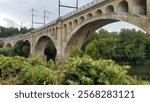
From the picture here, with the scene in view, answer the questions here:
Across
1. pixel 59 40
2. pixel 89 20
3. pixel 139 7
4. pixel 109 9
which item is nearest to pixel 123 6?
pixel 139 7

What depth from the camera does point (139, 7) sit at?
3175 centimetres

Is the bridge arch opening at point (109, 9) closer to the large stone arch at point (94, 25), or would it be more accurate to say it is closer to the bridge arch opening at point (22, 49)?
the large stone arch at point (94, 25)

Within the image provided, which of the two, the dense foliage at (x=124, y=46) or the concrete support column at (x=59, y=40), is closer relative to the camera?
the concrete support column at (x=59, y=40)

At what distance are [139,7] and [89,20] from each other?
8.22 metres

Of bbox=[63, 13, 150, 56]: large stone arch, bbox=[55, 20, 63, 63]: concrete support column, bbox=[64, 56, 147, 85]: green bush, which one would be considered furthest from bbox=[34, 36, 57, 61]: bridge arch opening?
bbox=[64, 56, 147, 85]: green bush

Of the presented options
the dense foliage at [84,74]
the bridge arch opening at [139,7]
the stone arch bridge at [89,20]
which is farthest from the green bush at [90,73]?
the bridge arch opening at [139,7]

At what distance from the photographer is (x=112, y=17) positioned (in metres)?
33.2

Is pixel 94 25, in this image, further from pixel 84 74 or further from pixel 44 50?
pixel 84 74

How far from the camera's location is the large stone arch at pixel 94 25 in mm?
29094

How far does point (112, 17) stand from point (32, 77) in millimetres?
26620

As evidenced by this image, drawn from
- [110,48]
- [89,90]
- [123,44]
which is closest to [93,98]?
[89,90]

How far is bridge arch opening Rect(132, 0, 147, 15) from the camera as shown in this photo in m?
31.1

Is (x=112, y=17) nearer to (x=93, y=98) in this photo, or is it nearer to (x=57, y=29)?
(x=57, y=29)

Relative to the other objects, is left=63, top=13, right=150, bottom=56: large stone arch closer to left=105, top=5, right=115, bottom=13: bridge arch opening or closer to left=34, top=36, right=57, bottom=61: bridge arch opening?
left=105, top=5, right=115, bottom=13: bridge arch opening
